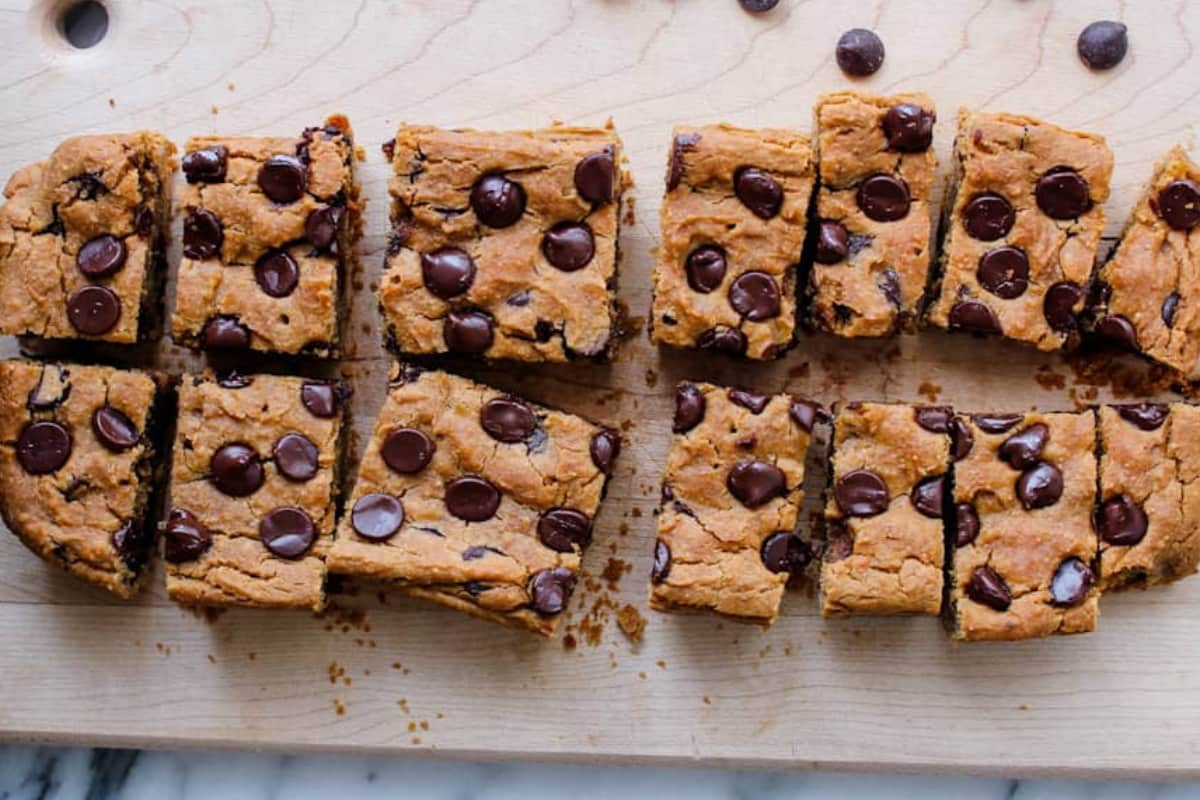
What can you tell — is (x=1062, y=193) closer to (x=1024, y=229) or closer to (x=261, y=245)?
(x=1024, y=229)

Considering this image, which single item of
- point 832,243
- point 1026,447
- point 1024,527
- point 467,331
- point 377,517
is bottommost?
point 1024,527

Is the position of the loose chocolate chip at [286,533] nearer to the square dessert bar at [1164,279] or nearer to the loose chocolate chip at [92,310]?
the loose chocolate chip at [92,310]

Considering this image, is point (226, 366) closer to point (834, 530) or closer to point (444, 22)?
point (444, 22)

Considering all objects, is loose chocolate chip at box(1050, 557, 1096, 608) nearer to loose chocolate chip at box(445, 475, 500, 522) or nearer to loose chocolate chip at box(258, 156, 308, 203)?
loose chocolate chip at box(445, 475, 500, 522)

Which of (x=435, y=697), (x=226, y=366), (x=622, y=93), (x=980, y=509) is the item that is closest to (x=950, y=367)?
(x=980, y=509)

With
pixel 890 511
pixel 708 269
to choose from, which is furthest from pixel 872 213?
pixel 890 511

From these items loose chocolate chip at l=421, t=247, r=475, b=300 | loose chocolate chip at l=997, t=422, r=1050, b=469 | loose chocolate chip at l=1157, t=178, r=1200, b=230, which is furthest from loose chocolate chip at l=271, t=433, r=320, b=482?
loose chocolate chip at l=1157, t=178, r=1200, b=230
